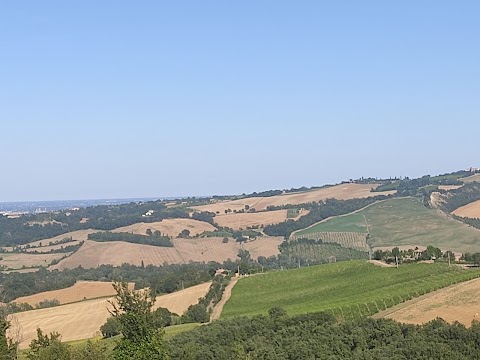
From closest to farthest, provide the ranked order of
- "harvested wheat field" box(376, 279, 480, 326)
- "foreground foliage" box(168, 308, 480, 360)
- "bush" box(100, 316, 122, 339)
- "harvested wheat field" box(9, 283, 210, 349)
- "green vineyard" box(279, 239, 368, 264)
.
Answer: "foreground foliage" box(168, 308, 480, 360)
"harvested wheat field" box(376, 279, 480, 326)
"bush" box(100, 316, 122, 339)
"harvested wheat field" box(9, 283, 210, 349)
"green vineyard" box(279, 239, 368, 264)

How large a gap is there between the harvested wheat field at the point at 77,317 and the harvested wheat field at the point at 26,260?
237 ft

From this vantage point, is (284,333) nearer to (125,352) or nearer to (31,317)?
(125,352)

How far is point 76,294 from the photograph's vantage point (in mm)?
119062

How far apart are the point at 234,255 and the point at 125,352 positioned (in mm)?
140837

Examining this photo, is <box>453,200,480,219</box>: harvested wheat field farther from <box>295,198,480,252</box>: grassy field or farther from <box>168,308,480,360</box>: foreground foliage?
<box>168,308,480,360</box>: foreground foliage

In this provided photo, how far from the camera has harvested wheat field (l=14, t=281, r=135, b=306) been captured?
116m

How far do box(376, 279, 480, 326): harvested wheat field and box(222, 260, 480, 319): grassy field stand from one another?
135 inches

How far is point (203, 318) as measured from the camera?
8244 centimetres

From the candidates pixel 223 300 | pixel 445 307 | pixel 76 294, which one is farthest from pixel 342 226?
pixel 445 307

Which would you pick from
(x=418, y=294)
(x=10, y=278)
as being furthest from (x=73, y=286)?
(x=418, y=294)

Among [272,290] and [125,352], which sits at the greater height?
[125,352]

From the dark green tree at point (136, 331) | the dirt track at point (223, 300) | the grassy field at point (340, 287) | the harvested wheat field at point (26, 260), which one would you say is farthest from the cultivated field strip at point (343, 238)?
the dark green tree at point (136, 331)

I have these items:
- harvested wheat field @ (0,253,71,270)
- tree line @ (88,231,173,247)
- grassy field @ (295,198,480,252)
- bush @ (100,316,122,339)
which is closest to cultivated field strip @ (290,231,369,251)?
grassy field @ (295,198,480,252)

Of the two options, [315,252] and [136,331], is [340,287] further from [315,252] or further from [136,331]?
[136,331]
